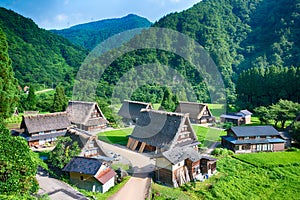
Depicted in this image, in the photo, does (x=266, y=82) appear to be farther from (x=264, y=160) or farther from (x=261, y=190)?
(x=261, y=190)

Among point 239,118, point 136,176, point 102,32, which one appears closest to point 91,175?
point 136,176

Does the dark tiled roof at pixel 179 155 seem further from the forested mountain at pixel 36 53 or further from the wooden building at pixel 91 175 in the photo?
the forested mountain at pixel 36 53

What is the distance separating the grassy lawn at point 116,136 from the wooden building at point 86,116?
2.11 metres

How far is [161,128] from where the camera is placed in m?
28.3

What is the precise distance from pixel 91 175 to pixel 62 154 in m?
4.69

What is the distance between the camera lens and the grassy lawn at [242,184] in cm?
2028

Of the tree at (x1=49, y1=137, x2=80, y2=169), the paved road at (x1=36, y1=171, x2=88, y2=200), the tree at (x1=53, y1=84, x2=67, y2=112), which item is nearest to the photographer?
the paved road at (x1=36, y1=171, x2=88, y2=200)

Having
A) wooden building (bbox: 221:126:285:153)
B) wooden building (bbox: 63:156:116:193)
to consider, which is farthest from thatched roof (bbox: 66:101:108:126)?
wooden building (bbox: 221:126:285:153)

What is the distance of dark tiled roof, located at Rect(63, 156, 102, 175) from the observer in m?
19.8

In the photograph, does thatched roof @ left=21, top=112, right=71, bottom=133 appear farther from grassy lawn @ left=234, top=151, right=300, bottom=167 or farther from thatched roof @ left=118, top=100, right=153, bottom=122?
grassy lawn @ left=234, top=151, right=300, bottom=167

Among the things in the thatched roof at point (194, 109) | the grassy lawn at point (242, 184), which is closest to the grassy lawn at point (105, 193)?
the grassy lawn at point (242, 184)

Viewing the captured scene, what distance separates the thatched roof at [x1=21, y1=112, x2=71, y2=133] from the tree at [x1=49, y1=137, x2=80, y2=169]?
24.5ft

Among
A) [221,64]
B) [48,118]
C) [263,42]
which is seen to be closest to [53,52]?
[221,64]

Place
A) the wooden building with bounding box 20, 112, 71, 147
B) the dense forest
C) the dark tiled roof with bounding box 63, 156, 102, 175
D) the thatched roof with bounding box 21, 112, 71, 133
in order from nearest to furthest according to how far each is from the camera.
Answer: the dark tiled roof with bounding box 63, 156, 102, 175
the wooden building with bounding box 20, 112, 71, 147
the thatched roof with bounding box 21, 112, 71, 133
the dense forest
